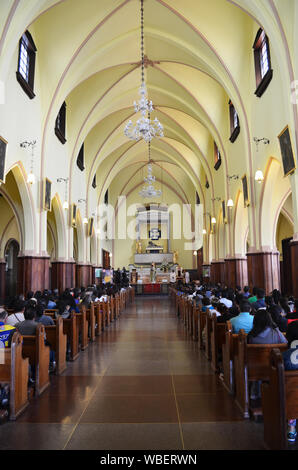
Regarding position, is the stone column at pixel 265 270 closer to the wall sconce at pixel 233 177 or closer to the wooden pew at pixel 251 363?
the wall sconce at pixel 233 177

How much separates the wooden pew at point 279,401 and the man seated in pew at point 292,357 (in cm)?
20

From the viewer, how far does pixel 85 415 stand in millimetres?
3699

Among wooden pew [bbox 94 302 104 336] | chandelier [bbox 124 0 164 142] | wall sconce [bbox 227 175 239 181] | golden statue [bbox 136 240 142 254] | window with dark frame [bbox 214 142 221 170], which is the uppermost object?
window with dark frame [bbox 214 142 221 170]

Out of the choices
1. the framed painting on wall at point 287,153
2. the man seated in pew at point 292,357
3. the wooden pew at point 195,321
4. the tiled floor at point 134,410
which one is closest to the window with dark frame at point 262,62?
the framed painting on wall at point 287,153

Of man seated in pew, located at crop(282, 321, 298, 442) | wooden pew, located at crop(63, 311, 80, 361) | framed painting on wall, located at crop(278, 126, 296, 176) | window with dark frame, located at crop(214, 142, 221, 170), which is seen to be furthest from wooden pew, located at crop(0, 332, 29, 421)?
window with dark frame, located at crop(214, 142, 221, 170)

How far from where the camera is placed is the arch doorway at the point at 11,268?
17969 mm

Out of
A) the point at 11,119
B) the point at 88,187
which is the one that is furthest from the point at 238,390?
the point at 88,187

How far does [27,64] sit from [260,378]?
417 inches

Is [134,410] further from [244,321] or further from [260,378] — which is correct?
[244,321]

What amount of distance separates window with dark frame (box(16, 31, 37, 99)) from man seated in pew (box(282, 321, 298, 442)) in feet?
30.4

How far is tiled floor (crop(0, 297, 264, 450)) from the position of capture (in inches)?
122

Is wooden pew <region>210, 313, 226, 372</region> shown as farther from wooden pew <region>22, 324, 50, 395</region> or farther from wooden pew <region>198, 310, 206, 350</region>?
wooden pew <region>22, 324, 50, 395</region>
